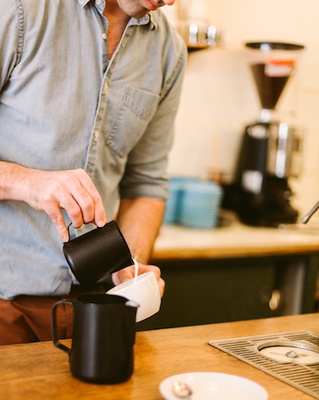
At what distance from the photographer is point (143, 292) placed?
1.35 m

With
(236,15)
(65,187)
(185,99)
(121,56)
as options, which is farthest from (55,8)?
(236,15)

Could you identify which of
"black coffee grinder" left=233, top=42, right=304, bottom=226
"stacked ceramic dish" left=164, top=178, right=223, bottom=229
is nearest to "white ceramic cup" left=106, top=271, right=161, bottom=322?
"stacked ceramic dish" left=164, top=178, right=223, bottom=229

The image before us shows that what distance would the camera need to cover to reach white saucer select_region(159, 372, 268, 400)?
3.53ft

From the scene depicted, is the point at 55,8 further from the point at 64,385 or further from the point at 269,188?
the point at 269,188

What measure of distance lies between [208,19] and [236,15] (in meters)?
0.20

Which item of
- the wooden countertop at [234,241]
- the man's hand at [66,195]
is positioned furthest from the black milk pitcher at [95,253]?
the wooden countertop at [234,241]

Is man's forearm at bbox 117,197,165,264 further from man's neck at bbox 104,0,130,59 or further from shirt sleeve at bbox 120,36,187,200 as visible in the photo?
man's neck at bbox 104,0,130,59

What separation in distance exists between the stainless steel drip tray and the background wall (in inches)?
73.0

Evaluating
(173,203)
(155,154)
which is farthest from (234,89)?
(155,154)

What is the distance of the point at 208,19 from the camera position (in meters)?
3.16

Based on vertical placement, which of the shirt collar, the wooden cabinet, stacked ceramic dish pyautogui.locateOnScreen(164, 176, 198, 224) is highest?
the shirt collar

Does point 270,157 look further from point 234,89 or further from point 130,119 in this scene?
point 130,119

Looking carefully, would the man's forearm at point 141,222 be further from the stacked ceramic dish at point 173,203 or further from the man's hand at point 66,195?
the stacked ceramic dish at point 173,203

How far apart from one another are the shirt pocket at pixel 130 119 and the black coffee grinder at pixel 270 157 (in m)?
1.42
